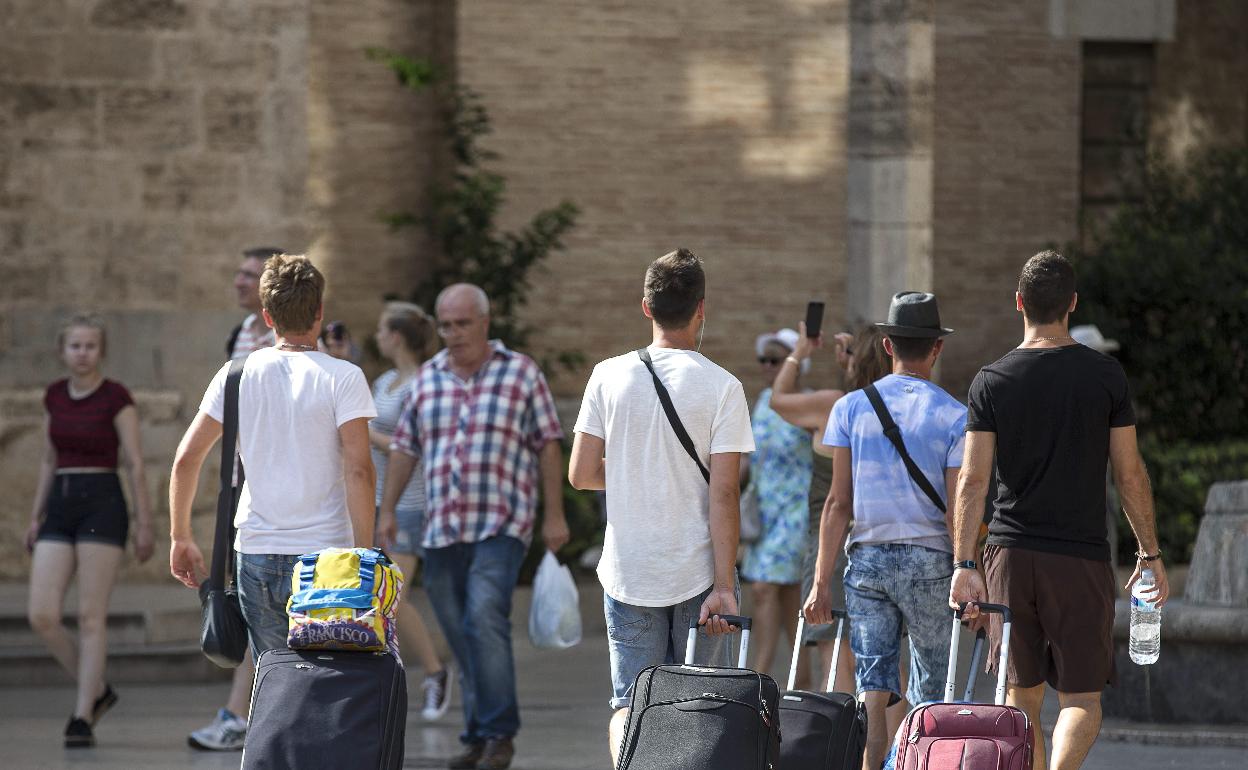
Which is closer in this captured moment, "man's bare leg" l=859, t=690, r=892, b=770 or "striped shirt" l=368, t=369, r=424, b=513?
"man's bare leg" l=859, t=690, r=892, b=770

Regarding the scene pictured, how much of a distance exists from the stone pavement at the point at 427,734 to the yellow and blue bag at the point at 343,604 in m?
2.58

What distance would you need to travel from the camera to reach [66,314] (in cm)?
1241

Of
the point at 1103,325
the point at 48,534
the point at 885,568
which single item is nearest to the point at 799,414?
the point at 885,568

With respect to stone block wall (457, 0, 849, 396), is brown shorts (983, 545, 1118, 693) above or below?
below

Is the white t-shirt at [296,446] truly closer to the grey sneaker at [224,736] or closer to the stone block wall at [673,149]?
the grey sneaker at [224,736]

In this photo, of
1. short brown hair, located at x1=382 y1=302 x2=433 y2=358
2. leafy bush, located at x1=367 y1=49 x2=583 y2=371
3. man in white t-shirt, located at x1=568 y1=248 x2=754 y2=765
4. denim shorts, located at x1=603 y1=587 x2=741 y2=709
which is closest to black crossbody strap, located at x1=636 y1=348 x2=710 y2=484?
man in white t-shirt, located at x1=568 y1=248 x2=754 y2=765

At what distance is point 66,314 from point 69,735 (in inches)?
176

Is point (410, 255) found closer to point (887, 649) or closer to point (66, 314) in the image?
point (66, 314)

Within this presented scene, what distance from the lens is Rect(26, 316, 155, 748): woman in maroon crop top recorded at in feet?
28.2

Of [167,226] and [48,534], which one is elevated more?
[167,226]

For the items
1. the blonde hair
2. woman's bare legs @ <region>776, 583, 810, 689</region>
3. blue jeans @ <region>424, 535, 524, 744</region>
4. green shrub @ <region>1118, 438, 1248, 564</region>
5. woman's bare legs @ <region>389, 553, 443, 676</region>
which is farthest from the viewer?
green shrub @ <region>1118, 438, 1248, 564</region>

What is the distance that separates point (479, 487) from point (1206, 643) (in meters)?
3.26

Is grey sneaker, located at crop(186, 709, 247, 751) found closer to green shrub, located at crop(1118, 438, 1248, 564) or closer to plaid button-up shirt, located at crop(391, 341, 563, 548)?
plaid button-up shirt, located at crop(391, 341, 563, 548)

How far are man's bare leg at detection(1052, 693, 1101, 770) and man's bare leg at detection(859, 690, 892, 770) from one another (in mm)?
635
